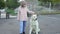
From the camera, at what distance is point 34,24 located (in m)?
8.73

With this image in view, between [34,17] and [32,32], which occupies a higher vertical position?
[34,17]

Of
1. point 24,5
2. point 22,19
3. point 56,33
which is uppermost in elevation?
point 24,5

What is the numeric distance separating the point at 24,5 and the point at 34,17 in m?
0.63

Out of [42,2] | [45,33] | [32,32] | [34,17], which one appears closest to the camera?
[34,17]

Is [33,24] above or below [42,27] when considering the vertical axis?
above

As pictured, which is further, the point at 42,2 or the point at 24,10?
the point at 42,2

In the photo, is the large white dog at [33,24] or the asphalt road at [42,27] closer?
the large white dog at [33,24]

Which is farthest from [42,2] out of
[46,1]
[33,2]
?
[33,2]

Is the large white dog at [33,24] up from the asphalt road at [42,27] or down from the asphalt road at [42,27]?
up

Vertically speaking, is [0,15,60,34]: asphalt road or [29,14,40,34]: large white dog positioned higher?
[29,14,40,34]: large white dog

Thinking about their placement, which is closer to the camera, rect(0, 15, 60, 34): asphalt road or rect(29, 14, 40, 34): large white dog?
rect(29, 14, 40, 34): large white dog

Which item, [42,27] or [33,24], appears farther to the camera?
[42,27]

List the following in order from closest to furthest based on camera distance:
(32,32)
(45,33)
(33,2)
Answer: (32,32) < (45,33) < (33,2)

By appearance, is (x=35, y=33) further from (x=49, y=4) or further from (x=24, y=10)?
(x=49, y=4)
